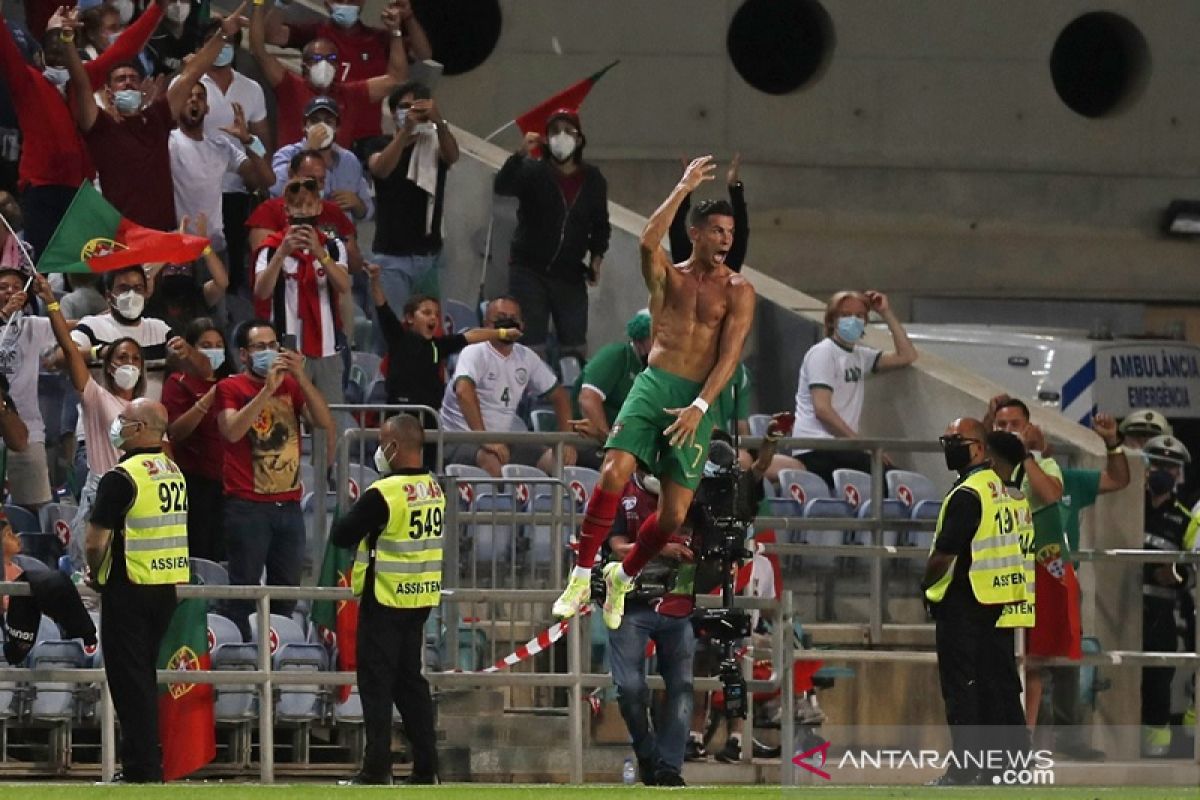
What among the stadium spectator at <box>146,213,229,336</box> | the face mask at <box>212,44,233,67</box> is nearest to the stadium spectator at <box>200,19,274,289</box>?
the face mask at <box>212,44,233,67</box>

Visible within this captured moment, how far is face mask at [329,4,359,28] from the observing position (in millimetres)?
22156

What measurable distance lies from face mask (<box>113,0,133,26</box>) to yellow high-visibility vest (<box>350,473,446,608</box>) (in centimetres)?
711

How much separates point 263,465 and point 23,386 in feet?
6.02

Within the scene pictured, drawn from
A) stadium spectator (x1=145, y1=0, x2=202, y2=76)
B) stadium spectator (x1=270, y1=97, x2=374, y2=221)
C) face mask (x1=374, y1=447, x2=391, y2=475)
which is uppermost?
stadium spectator (x1=145, y1=0, x2=202, y2=76)

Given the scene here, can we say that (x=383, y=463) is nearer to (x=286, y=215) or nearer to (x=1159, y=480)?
(x=286, y=215)

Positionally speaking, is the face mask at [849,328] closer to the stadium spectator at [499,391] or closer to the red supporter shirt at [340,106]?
the stadium spectator at [499,391]

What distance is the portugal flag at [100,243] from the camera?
18.0m

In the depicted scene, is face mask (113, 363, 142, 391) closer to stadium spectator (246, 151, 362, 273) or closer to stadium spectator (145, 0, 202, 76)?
stadium spectator (246, 151, 362, 273)

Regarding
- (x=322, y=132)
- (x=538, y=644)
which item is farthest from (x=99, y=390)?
(x=322, y=132)

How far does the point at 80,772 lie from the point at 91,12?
643cm

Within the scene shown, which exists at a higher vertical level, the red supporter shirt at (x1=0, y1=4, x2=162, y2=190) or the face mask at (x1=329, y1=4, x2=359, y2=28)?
the face mask at (x1=329, y1=4, x2=359, y2=28)

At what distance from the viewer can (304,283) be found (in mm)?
19047

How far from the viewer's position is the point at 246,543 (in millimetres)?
16875

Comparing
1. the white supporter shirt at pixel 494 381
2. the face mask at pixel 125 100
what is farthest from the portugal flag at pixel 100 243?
the white supporter shirt at pixel 494 381
